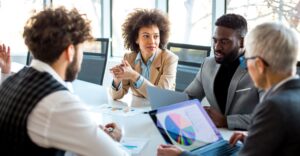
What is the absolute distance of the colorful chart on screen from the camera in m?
1.70

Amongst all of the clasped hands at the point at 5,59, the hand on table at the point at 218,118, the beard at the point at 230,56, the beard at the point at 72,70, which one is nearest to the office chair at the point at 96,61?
the clasped hands at the point at 5,59

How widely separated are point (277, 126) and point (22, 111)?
0.77 m

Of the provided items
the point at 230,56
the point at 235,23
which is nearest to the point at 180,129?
the point at 230,56

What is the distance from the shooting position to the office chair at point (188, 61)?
9.05ft

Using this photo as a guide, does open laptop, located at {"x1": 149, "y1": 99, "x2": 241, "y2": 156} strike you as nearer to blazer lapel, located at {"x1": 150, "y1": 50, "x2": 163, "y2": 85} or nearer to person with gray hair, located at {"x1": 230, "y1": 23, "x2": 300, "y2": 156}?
person with gray hair, located at {"x1": 230, "y1": 23, "x2": 300, "y2": 156}

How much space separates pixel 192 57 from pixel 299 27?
48.9 inches

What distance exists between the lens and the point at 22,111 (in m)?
1.20

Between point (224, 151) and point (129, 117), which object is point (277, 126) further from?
point (129, 117)

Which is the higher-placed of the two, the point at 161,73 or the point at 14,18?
the point at 14,18

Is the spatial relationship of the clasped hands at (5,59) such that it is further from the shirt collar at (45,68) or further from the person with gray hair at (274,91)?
the person with gray hair at (274,91)

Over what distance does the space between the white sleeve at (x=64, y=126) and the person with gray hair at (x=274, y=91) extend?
490 millimetres

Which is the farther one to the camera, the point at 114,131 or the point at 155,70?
the point at 155,70

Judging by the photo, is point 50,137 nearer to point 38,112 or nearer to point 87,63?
point 38,112

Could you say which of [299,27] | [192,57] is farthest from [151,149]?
[299,27]
